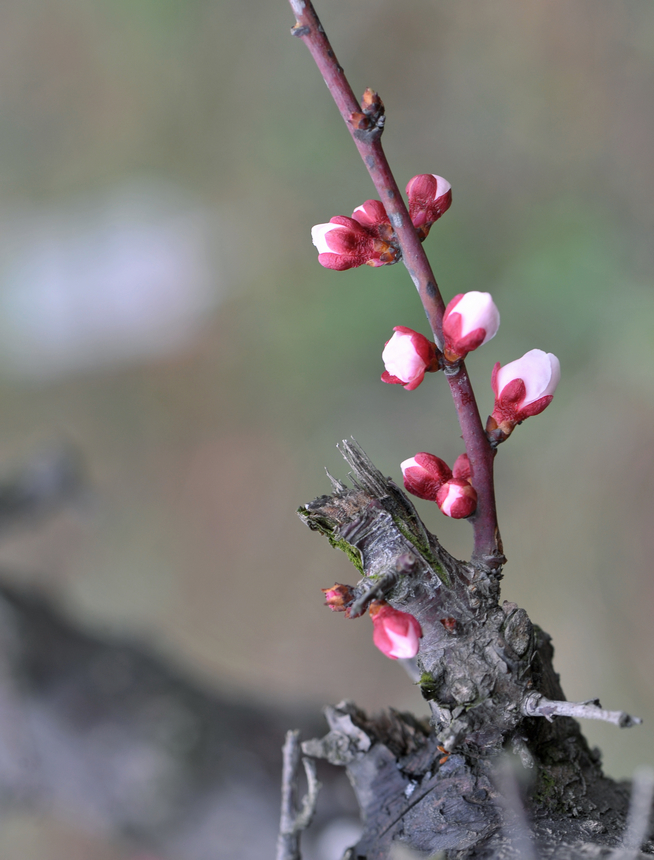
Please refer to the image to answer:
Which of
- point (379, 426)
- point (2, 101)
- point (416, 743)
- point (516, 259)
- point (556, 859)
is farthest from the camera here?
point (2, 101)

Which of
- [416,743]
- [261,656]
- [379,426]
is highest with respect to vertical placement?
[379,426]

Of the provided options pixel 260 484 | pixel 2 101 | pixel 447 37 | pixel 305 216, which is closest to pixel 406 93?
pixel 447 37

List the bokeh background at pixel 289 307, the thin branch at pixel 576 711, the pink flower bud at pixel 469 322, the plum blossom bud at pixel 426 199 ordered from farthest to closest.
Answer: the bokeh background at pixel 289 307
the plum blossom bud at pixel 426 199
the pink flower bud at pixel 469 322
the thin branch at pixel 576 711

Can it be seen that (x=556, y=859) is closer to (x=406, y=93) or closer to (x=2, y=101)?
(x=406, y=93)

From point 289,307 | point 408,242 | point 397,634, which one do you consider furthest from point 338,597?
point 289,307

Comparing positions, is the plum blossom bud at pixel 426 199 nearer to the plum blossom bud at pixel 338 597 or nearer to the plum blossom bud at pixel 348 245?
the plum blossom bud at pixel 348 245

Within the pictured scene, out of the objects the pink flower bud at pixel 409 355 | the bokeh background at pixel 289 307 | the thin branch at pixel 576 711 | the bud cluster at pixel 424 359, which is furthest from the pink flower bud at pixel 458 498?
the bokeh background at pixel 289 307

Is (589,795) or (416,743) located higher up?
(416,743)
